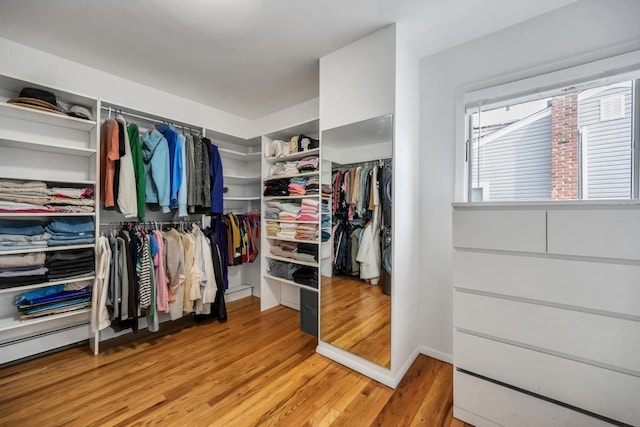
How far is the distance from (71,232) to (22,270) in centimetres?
36

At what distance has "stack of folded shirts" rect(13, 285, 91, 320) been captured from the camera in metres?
1.81

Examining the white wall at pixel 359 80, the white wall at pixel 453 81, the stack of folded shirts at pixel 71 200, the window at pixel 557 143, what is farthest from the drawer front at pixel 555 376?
the stack of folded shirts at pixel 71 200

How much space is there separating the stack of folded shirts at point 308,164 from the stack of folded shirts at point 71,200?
1849 millimetres

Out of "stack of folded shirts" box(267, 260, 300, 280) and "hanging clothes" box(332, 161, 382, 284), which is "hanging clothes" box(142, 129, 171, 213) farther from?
"hanging clothes" box(332, 161, 382, 284)

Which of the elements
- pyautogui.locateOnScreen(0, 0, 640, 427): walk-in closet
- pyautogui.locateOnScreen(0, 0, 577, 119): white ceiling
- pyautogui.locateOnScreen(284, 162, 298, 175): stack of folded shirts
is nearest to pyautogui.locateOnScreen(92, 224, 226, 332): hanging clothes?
pyautogui.locateOnScreen(0, 0, 640, 427): walk-in closet

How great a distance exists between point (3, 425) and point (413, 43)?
3.63m

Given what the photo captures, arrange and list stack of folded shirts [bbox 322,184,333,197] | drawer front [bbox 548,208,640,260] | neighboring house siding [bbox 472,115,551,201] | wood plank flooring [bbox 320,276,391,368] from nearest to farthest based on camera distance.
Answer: drawer front [bbox 548,208,640,260] → neighboring house siding [bbox 472,115,551,201] → wood plank flooring [bbox 320,276,391,368] → stack of folded shirts [bbox 322,184,333,197]

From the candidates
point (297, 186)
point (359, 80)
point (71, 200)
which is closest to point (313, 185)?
point (297, 186)

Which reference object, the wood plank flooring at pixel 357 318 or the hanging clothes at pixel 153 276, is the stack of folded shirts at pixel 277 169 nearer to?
the hanging clothes at pixel 153 276

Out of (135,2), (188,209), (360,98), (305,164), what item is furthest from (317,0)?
(188,209)

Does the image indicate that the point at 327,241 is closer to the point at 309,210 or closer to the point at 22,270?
the point at 309,210

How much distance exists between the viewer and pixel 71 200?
6.40 ft

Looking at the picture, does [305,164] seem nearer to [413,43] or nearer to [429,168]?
[429,168]

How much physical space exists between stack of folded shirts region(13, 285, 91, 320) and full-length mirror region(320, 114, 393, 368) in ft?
6.54
